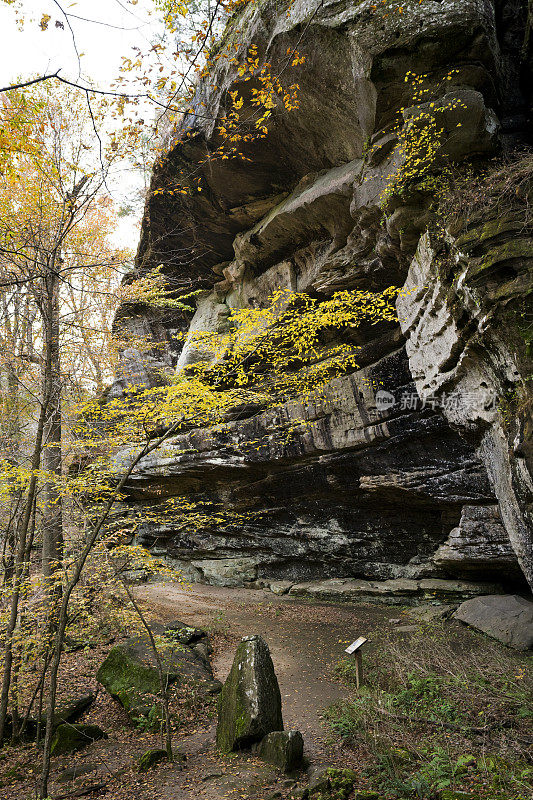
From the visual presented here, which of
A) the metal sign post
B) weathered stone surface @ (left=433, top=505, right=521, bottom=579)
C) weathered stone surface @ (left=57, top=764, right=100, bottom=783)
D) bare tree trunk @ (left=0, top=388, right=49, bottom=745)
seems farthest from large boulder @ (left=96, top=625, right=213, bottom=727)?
weathered stone surface @ (left=433, top=505, right=521, bottom=579)

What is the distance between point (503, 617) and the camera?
8.95 m

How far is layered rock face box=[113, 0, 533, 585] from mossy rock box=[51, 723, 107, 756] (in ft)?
15.1

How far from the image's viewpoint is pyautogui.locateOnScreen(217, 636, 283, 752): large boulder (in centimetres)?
526

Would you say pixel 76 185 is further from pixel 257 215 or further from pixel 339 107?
pixel 257 215

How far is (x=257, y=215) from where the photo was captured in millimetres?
14492

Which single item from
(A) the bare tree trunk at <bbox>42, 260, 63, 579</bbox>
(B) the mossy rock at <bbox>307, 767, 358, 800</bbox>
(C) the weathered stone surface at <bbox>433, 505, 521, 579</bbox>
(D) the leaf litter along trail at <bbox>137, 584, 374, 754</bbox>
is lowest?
(D) the leaf litter along trail at <bbox>137, 584, 374, 754</bbox>

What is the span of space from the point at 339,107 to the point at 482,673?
1182cm

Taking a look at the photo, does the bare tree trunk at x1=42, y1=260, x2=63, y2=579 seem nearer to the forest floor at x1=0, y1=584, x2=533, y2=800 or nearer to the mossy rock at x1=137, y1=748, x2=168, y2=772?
the forest floor at x1=0, y1=584, x2=533, y2=800

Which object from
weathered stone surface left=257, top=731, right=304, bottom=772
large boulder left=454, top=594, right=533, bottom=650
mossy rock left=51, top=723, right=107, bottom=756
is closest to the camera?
weathered stone surface left=257, top=731, right=304, bottom=772

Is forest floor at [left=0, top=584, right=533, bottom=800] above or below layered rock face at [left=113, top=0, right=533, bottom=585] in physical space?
below

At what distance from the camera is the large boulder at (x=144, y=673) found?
6.71 m

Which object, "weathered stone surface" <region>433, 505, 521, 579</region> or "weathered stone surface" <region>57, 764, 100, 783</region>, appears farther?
"weathered stone surface" <region>433, 505, 521, 579</region>

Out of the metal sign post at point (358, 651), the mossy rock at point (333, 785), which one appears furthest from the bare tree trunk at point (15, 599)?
the metal sign post at point (358, 651)

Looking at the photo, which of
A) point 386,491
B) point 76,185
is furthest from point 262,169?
point 386,491
